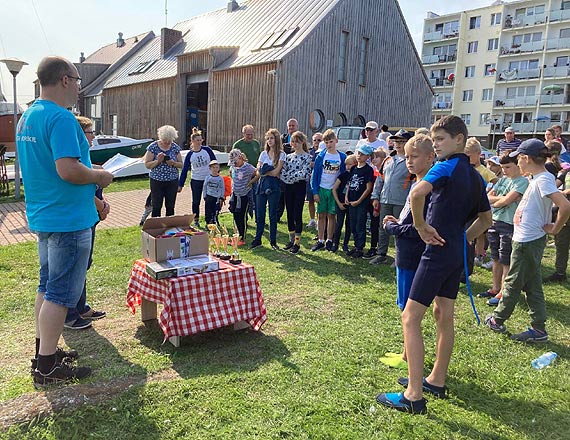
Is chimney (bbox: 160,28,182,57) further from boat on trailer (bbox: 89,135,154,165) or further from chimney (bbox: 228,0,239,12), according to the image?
boat on trailer (bbox: 89,135,154,165)

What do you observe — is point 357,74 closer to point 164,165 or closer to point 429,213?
point 164,165

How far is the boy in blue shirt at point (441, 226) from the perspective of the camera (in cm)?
293

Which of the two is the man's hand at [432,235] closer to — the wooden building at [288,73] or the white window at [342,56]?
the wooden building at [288,73]

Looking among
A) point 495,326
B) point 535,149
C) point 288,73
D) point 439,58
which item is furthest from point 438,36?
point 495,326

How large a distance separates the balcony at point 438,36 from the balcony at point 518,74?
8416 millimetres

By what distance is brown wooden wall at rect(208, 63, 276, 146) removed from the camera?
69.6 feet

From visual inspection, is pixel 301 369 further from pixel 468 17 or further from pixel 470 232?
pixel 468 17

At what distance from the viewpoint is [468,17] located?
175 feet

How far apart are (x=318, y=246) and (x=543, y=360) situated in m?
4.32

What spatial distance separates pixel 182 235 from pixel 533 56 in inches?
2136

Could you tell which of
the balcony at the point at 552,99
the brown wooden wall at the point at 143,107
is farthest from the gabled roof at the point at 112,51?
the balcony at the point at 552,99

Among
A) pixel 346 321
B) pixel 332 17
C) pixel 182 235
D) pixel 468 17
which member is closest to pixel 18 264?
pixel 182 235

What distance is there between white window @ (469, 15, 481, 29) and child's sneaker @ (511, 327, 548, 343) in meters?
57.3

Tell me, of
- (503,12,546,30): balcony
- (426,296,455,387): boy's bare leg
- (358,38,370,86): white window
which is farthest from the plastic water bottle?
(503,12,546,30): balcony
